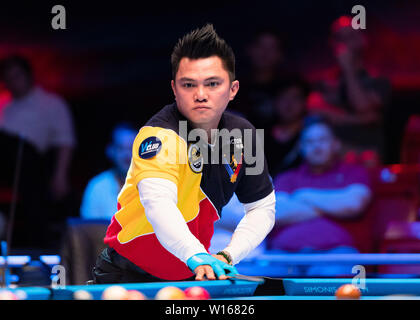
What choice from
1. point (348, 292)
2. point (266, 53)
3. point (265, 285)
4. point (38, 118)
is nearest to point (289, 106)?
point (266, 53)

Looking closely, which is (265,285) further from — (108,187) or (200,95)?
(108,187)

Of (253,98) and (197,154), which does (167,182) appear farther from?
(253,98)

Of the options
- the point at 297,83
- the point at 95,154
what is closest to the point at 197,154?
the point at 297,83

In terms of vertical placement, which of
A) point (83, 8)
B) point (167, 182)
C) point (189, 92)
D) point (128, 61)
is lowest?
point (167, 182)

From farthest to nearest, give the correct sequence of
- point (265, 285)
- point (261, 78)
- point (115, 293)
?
1. point (261, 78)
2. point (265, 285)
3. point (115, 293)

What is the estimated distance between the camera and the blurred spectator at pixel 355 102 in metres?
5.53

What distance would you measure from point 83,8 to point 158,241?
14.8 feet

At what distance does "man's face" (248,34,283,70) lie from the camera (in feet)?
18.7

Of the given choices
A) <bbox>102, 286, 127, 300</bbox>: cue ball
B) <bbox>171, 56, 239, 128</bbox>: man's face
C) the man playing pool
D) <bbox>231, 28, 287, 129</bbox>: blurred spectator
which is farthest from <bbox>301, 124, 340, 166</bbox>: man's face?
<bbox>102, 286, 127, 300</bbox>: cue ball

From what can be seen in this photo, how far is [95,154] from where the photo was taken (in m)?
6.27

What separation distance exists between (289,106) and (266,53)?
1.65 feet

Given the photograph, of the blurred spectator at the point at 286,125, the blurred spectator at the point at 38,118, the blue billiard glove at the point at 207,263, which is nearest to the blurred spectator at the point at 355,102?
the blurred spectator at the point at 286,125

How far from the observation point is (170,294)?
6.13 feet

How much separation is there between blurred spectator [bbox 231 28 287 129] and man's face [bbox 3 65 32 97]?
1.78 m
